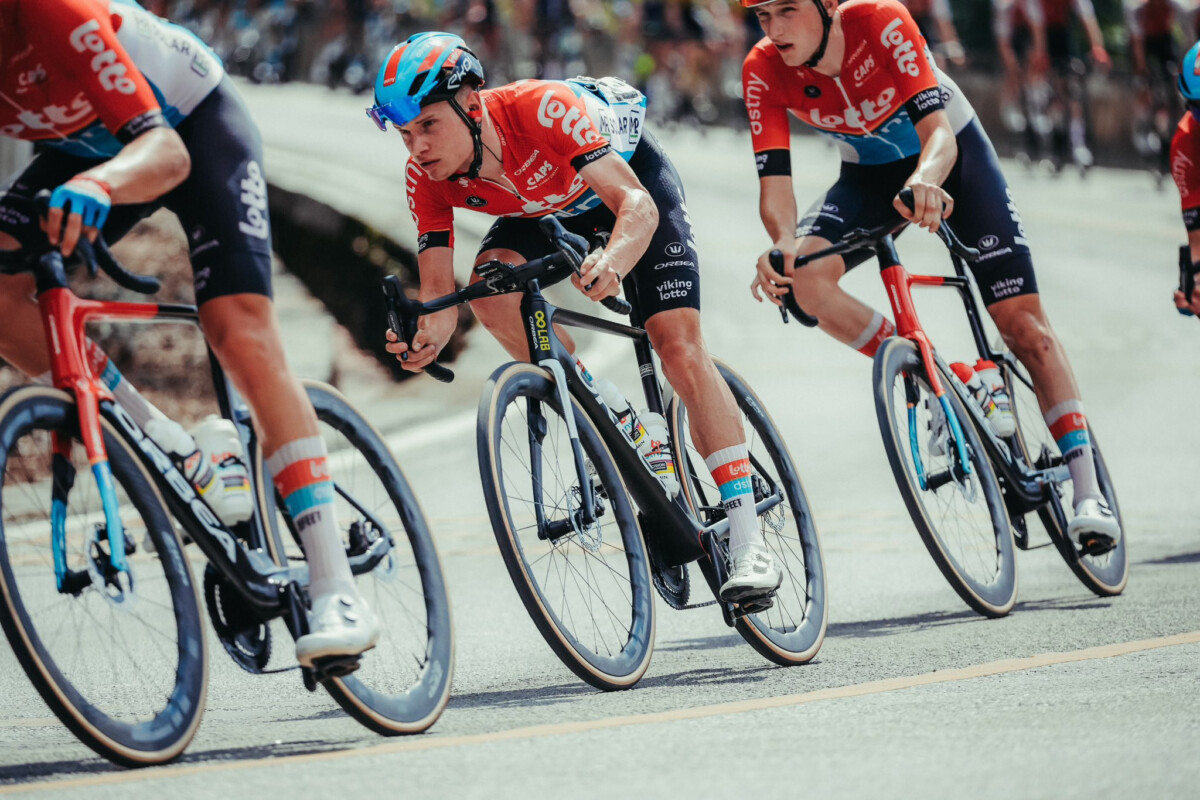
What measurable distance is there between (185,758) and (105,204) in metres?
1.35

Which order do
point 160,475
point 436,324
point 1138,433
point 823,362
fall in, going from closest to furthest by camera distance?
point 160,475, point 436,324, point 1138,433, point 823,362

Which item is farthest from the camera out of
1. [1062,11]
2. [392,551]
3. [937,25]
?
[937,25]

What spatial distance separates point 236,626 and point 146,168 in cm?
121

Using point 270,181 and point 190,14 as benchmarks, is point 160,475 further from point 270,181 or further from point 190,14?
point 190,14

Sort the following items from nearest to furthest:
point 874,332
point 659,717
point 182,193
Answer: point 182,193, point 659,717, point 874,332

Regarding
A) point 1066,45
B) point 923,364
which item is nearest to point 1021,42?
point 1066,45

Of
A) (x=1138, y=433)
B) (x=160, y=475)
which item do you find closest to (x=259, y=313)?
(x=160, y=475)

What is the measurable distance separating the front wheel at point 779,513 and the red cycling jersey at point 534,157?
885 millimetres

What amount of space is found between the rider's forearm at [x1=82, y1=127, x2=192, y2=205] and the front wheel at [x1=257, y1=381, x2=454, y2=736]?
2.37ft

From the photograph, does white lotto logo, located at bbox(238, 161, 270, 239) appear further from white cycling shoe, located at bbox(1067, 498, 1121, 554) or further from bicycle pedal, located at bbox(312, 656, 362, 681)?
white cycling shoe, located at bbox(1067, 498, 1121, 554)

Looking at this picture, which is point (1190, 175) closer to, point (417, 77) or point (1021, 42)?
point (417, 77)

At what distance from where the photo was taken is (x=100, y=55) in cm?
399

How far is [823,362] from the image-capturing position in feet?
42.2

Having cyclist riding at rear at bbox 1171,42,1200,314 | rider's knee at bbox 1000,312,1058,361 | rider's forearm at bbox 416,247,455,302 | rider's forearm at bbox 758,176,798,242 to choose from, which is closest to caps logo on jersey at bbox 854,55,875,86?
rider's forearm at bbox 758,176,798,242
